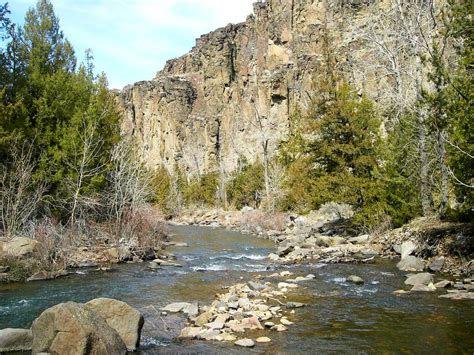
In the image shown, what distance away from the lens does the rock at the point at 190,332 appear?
30.3ft

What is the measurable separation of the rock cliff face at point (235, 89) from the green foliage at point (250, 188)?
1417 centimetres

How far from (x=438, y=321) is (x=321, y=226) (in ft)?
64.7

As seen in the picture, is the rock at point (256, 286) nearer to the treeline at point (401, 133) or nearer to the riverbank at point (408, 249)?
the riverbank at point (408, 249)

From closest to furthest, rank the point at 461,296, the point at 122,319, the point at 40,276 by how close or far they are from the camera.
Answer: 1. the point at 122,319
2. the point at 461,296
3. the point at 40,276

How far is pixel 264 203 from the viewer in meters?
46.1

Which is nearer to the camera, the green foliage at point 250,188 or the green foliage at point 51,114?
the green foliage at point 51,114

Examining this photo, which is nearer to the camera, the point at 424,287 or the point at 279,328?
the point at 279,328

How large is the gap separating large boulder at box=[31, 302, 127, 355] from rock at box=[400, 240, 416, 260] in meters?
12.0

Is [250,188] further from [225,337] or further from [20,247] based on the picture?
[225,337]

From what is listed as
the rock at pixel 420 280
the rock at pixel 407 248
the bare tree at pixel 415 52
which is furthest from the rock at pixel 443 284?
the bare tree at pixel 415 52

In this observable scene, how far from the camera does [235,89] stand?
109375 millimetres

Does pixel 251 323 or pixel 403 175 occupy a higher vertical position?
pixel 403 175

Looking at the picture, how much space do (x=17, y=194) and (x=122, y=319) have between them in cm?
1089

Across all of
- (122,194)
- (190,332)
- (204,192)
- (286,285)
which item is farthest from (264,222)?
(204,192)
